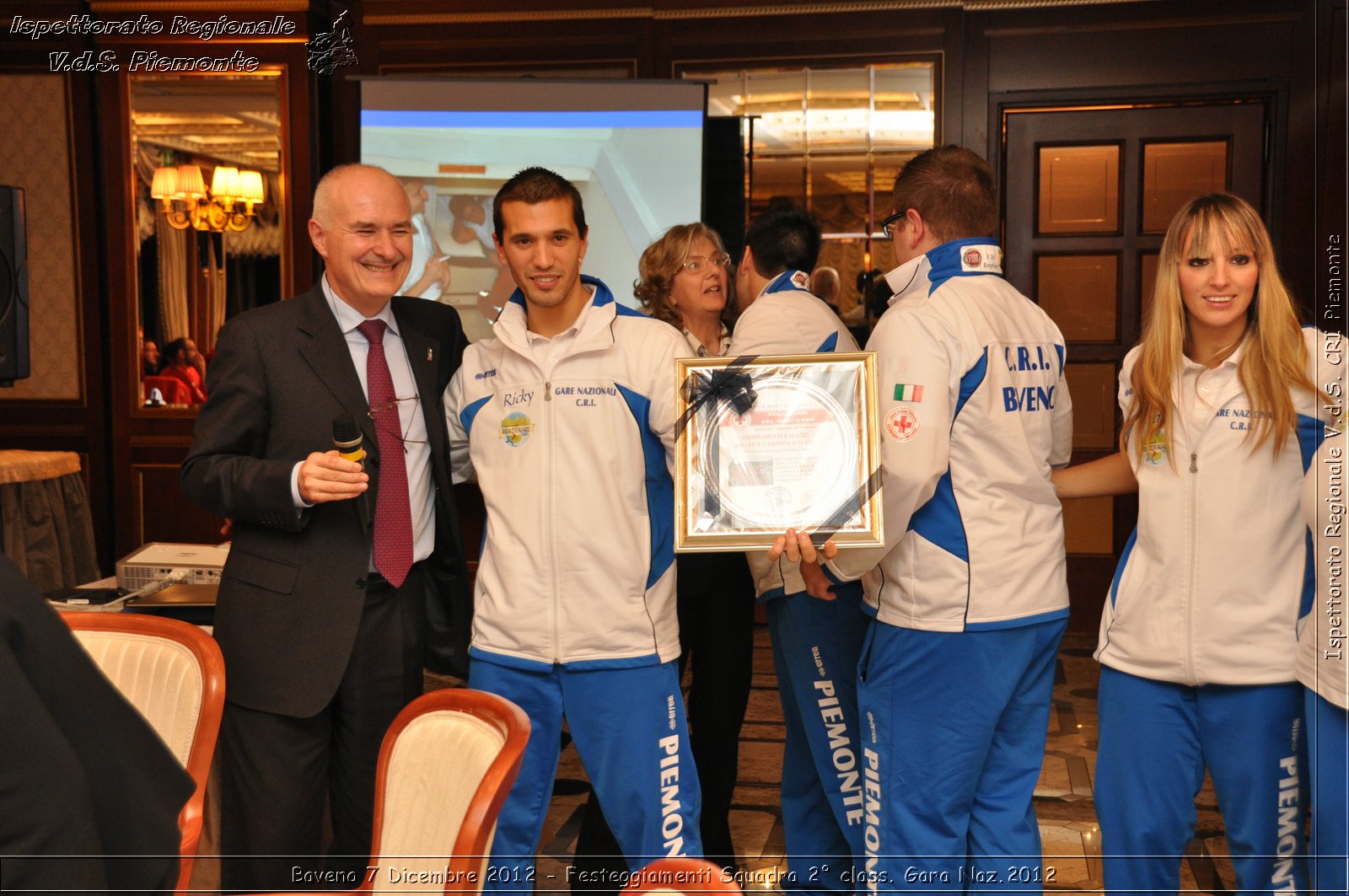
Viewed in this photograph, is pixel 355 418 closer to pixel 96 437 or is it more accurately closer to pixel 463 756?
pixel 463 756

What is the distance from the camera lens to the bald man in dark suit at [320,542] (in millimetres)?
2184

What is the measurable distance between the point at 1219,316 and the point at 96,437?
5915 millimetres

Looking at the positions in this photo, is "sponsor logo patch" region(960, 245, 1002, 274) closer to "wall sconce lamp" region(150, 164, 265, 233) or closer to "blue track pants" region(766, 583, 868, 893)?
"blue track pants" region(766, 583, 868, 893)

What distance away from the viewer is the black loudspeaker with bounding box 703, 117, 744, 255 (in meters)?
5.65

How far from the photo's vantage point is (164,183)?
6016 mm

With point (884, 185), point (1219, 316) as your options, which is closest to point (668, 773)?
point (1219, 316)

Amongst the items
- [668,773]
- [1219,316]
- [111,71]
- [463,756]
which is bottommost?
[668,773]

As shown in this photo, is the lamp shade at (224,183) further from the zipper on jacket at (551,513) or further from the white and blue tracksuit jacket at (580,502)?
the zipper on jacket at (551,513)

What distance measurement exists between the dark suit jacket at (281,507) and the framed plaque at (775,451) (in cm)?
72

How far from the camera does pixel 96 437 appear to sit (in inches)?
241

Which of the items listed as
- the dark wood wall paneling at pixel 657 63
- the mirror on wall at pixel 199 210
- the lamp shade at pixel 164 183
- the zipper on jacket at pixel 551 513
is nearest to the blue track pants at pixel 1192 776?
the zipper on jacket at pixel 551 513

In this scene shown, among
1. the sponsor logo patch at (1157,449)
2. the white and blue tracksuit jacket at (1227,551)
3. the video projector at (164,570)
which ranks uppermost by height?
the sponsor logo patch at (1157,449)

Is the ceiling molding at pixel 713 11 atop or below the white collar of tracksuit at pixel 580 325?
atop

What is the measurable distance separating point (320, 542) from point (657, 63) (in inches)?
168
